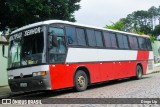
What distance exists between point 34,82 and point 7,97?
2479 millimetres

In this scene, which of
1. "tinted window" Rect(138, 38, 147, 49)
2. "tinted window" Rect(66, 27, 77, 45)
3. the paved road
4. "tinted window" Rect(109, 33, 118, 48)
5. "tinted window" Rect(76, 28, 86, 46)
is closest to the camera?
the paved road

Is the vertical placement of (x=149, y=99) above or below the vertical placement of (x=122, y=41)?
below

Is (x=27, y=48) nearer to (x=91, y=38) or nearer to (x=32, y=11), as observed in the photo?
(x=91, y=38)

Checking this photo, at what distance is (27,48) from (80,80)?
9.50 ft

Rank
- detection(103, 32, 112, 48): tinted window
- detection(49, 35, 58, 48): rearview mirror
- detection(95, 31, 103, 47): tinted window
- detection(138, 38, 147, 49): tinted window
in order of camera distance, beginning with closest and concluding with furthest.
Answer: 1. detection(49, 35, 58, 48): rearview mirror
2. detection(95, 31, 103, 47): tinted window
3. detection(103, 32, 112, 48): tinted window
4. detection(138, 38, 147, 49): tinted window

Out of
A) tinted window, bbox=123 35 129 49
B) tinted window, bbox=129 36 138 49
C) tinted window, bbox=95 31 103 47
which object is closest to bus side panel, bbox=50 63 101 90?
tinted window, bbox=95 31 103 47

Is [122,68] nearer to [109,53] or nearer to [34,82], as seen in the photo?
[109,53]

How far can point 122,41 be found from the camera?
19172mm

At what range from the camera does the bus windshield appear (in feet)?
42.1

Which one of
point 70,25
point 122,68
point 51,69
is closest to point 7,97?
point 51,69

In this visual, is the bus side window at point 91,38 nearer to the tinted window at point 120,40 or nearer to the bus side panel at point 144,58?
the tinted window at point 120,40

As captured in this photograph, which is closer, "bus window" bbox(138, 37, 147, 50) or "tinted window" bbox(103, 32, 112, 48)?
"tinted window" bbox(103, 32, 112, 48)

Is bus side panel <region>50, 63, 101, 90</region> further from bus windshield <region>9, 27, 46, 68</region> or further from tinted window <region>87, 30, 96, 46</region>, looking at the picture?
tinted window <region>87, 30, 96, 46</region>

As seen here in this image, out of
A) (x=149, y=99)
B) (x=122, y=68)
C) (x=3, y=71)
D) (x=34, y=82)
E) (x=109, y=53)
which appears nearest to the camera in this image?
(x=149, y=99)
